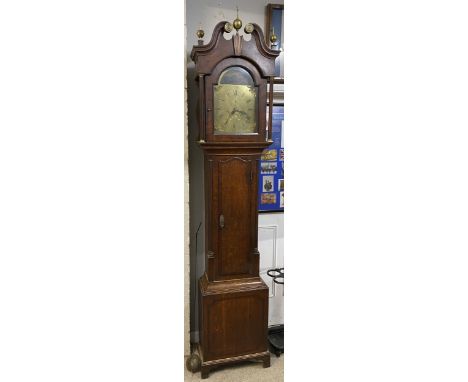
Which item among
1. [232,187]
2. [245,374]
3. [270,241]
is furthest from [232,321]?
[232,187]

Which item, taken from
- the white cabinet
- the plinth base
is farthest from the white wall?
the white cabinet

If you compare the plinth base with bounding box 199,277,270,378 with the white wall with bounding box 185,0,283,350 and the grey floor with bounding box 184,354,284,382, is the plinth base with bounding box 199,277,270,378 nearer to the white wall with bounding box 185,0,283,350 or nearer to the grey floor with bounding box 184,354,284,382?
the grey floor with bounding box 184,354,284,382

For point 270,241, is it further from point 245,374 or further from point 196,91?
point 196,91

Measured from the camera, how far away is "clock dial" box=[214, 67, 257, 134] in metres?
1.85

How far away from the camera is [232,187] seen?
1904 mm

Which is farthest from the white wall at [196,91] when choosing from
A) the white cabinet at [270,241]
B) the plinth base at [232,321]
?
the white cabinet at [270,241]

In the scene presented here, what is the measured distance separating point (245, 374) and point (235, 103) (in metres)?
1.39
